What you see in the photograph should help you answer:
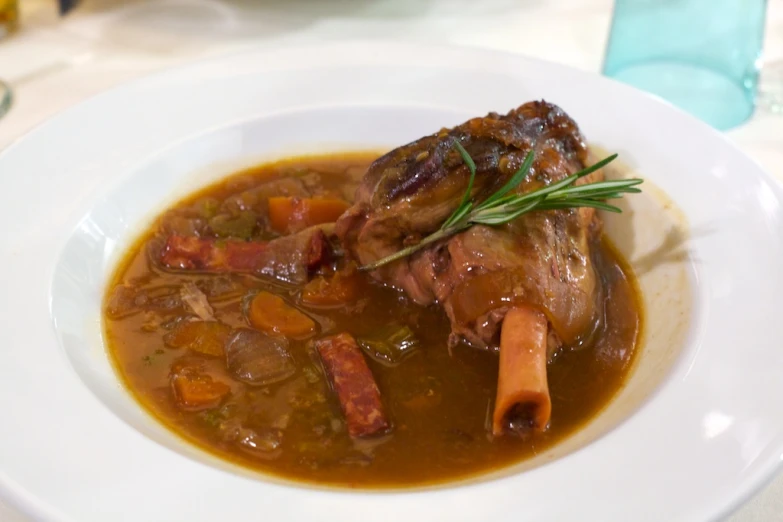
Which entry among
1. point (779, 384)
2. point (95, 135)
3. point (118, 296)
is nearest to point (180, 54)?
point (95, 135)

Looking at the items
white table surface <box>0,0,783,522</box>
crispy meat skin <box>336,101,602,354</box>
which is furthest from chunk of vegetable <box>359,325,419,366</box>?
white table surface <box>0,0,783,522</box>

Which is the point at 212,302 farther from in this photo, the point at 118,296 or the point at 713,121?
the point at 713,121

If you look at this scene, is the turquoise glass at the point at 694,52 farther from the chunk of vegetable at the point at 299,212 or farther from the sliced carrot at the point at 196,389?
the sliced carrot at the point at 196,389

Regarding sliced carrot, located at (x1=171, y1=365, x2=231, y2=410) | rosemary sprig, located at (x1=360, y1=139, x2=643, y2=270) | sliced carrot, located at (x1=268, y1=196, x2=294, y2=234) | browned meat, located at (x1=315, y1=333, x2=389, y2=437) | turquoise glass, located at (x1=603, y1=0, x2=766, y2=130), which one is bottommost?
sliced carrot, located at (x1=171, y1=365, x2=231, y2=410)

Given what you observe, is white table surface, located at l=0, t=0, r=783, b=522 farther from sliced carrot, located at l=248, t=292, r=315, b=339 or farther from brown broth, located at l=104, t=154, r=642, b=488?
sliced carrot, located at l=248, t=292, r=315, b=339

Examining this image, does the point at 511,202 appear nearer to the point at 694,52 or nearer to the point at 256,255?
the point at 256,255

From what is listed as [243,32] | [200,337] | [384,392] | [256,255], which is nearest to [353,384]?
[384,392]
